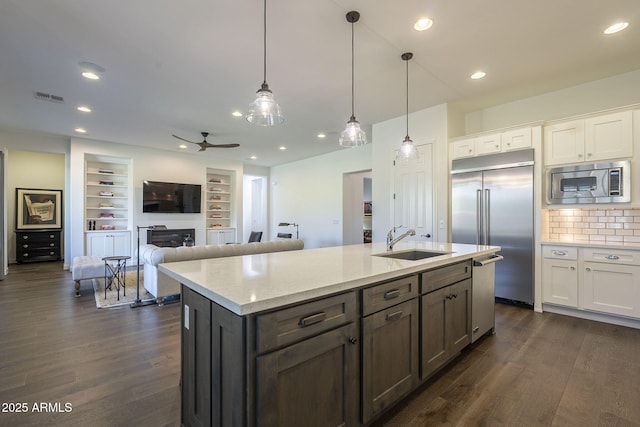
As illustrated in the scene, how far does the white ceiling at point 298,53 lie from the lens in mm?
2473

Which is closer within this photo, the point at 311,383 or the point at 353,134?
the point at 311,383

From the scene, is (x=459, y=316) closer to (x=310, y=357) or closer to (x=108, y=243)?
(x=310, y=357)

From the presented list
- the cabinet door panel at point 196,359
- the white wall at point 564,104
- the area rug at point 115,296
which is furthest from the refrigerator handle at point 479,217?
the area rug at point 115,296

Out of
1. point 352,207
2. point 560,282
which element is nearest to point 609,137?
point 560,282

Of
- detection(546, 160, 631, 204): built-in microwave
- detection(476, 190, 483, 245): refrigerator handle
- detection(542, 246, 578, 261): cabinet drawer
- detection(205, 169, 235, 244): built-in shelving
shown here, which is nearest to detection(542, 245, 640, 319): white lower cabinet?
detection(542, 246, 578, 261): cabinet drawer

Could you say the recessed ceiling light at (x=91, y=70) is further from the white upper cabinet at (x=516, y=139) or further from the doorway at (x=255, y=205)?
the doorway at (x=255, y=205)

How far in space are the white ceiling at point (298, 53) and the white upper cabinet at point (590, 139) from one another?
2.10 feet

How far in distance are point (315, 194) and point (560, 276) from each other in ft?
18.9

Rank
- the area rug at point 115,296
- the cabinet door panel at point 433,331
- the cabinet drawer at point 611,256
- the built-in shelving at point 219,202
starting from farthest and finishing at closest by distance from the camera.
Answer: the built-in shelving at point 219,202
the area rug at point 115,296
the cabinet drawer at point 611,256
the cabinet door panel at point 433,331

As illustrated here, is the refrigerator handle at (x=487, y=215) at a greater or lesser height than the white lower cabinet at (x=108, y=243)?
greater

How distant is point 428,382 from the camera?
2162 millimetres

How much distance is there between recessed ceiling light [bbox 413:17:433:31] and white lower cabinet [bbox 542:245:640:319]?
9.67 ft

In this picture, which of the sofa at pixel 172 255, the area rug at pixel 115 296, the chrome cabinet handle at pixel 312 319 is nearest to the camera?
the chrome cabinet handle at pixel 312 319

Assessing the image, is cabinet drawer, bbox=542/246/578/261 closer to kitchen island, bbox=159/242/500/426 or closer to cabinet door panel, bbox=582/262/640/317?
cabinet door panel, bbox=582/262/640/317
